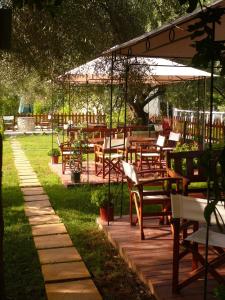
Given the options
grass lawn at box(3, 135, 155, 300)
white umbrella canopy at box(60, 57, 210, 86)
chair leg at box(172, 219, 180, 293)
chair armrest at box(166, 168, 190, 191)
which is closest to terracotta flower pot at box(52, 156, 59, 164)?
white umbrella canopy at box(60, 57, 210, 86)

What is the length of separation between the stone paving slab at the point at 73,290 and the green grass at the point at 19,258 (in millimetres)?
87

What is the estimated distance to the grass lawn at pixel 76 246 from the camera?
12.5ft

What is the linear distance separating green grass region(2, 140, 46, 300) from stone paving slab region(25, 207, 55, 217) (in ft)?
0.30

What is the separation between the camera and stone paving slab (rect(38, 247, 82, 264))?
A: 4452 millimetres

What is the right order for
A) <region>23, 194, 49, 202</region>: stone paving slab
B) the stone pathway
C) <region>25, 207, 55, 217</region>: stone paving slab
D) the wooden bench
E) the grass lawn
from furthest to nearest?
the wooden bench
<region>23, 194, 49, 202</region>: stone paving slab
<region>25, 207, 55, 217</region>: stone paving slab
the grass lawn
the stone pathway

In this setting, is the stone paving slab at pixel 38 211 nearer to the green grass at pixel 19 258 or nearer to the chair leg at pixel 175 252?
the green grass at pixel 19 258

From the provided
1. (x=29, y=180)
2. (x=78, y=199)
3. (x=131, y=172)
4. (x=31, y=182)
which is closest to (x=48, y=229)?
(x=131, y=172)

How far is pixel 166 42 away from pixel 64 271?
2.65 m

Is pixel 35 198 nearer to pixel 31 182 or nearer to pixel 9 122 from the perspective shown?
pixel 31 182

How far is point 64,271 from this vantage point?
413 centimetres

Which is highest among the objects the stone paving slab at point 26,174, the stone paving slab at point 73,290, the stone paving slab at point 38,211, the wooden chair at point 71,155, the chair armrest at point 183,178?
the chair armrest at point 183,178

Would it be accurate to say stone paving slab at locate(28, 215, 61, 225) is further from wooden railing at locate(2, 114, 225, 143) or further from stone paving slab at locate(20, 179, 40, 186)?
wooden railing at locate(2, 114, 225, 143)

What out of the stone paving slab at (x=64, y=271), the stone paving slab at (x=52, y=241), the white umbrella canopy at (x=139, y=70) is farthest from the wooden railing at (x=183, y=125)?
the stone paving slab at (x=64, y=271)

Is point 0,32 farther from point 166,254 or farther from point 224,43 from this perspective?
point 166,254
